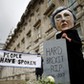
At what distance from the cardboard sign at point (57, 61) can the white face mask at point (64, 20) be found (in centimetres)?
35

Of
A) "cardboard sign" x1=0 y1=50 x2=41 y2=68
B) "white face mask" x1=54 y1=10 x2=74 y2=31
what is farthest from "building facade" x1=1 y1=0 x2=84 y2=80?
"white face mask" x1=54 y1=10 x2=74 y2=31

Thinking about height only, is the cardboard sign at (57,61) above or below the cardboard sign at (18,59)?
below

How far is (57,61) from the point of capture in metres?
2.58

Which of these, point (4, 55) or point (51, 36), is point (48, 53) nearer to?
point (4, 55)

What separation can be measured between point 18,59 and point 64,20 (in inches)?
151

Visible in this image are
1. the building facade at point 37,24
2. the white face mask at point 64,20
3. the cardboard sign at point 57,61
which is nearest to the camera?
the cardboard sign at point 57,61

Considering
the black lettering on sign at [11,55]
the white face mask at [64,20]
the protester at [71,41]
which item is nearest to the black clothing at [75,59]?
the protester at [71,41]

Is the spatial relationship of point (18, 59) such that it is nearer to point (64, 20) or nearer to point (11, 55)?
point (11, 55)

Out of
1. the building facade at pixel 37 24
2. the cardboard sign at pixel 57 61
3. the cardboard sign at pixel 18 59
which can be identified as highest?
the building facade at pixel 37 24

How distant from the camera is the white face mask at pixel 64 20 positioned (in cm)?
295

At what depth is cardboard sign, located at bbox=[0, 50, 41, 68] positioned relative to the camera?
6320 millimetres

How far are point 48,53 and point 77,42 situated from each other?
0.47m

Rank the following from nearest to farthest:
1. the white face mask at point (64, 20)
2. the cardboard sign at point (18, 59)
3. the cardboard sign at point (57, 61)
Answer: the cardboard sign at point (57, 61), the white face mask at point (64, 20), the cardboard sign at point (18, 59)

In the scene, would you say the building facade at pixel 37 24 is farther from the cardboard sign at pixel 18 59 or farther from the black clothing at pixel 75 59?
the black clothing at pixel 75 59
